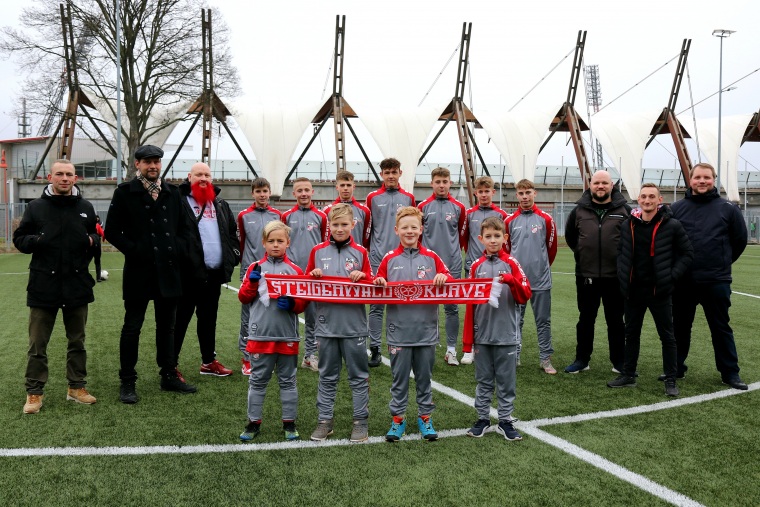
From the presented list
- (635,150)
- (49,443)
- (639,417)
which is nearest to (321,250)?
(49,443)

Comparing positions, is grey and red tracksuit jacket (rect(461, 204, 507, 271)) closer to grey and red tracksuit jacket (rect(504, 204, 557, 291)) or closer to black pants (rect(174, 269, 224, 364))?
grey and red tracksuit jacket (rect(504, 204, 557, 291))

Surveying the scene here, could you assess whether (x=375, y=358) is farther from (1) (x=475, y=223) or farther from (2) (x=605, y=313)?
(2) (x=605, y=313)

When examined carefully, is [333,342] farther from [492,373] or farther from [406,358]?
[492,373]

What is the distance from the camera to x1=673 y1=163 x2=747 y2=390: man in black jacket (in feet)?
19.1

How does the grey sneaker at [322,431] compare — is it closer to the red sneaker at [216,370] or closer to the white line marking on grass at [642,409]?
the white line marking on grass at [642,409]

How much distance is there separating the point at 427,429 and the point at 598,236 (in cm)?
301

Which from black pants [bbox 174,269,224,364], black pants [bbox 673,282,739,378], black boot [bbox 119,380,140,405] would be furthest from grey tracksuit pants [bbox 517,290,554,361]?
black boot [bbox 119,380,140,405]

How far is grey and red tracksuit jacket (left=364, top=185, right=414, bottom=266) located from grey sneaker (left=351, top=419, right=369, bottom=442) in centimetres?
281

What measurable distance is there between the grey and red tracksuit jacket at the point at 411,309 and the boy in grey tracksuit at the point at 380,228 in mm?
2112

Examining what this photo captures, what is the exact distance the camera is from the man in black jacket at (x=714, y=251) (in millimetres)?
5824

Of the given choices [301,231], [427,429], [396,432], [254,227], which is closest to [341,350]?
[396,432]

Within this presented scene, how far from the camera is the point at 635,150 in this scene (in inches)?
1622

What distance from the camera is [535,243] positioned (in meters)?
6.46

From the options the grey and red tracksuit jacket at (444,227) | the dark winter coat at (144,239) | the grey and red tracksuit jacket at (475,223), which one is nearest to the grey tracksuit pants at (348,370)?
the dark winter coat at (144,239)
